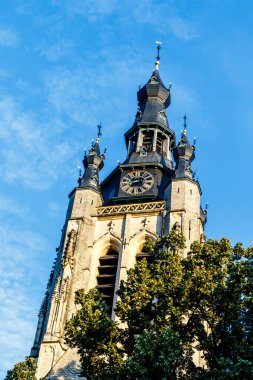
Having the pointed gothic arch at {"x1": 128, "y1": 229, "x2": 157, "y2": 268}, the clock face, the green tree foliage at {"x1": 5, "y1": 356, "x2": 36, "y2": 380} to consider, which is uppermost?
the clock face

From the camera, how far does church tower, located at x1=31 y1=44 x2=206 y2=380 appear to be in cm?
2620

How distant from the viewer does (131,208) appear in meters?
31.2

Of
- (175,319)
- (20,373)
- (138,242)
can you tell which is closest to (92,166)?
(138,242)

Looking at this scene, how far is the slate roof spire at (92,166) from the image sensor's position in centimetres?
3334

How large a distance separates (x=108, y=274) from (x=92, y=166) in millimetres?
7582

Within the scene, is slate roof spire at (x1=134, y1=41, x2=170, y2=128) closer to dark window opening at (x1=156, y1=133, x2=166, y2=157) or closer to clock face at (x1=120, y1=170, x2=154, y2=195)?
dark window opening at (x1=156, y1=133, x2=166, y2=157)

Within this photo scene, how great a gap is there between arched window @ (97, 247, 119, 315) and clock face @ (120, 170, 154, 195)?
3.78 meters

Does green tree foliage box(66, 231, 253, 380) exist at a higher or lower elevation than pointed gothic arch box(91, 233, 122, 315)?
lower

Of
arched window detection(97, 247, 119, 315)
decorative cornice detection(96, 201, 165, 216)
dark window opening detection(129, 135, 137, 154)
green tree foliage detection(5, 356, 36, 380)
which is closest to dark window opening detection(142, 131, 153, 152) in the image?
dark window opening detection(129, 135, 137, 154)

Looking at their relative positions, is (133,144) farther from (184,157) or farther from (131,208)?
(131,208)

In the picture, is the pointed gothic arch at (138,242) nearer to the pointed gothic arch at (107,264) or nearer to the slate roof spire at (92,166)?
the pointed gothic arch at (107,264)

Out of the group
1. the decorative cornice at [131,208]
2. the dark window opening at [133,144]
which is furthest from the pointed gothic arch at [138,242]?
the dark window opening at [133,144]

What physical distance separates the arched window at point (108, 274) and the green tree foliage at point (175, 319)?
1039 centimetres

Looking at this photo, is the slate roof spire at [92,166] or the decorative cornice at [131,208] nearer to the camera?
the decorative cornice at [131,208]
